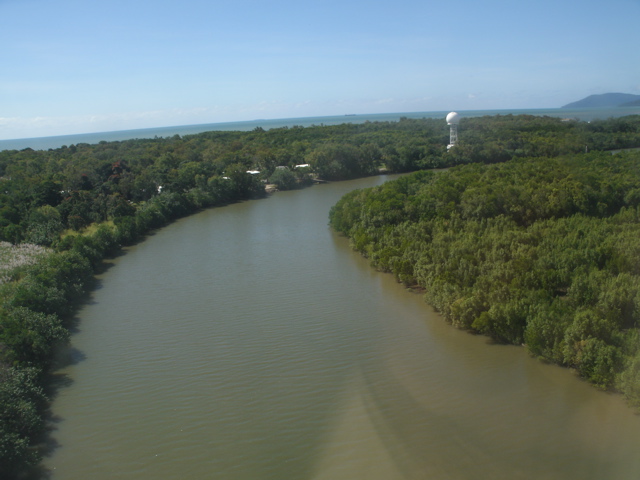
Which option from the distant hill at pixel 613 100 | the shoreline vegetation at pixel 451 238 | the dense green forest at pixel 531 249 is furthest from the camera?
the distant hill at pixel 613 100

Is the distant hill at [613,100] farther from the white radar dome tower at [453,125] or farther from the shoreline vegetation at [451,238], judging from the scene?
the white radar dome tower at [453,125]

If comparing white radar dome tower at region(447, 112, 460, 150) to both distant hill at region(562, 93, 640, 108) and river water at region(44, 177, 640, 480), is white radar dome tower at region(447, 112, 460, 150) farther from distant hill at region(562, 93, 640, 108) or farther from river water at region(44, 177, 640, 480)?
river water at region(44, 177, 640, 480)

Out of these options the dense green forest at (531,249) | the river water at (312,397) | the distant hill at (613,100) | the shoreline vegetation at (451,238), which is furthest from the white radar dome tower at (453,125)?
the river water at (312,397)

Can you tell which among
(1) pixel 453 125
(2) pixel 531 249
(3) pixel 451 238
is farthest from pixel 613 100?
(1) pixel 453 125

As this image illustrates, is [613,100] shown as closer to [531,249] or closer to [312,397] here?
[531,249]

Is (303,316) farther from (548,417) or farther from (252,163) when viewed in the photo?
(252,163)

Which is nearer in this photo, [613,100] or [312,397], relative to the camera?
[312,397]

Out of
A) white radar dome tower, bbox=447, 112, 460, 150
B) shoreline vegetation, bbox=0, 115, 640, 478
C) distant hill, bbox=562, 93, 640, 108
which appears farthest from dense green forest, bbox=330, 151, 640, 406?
white radar dome tower, bbox=447, 112, 460, 150

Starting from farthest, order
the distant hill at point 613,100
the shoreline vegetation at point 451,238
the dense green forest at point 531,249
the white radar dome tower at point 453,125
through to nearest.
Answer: the white radar dome tower at point 453,125 < the distant hill at point 613,100 < the dense green forest at point 531,249 < the shoreline vegetation at point 451,238
